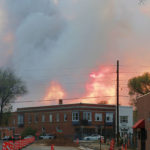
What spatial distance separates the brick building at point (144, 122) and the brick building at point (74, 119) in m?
40.9

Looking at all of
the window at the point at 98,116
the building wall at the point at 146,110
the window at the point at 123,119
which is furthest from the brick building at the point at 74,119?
the building wall at the point at 146,110

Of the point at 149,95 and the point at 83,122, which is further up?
the point at 149,95

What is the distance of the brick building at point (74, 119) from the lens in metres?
74.2

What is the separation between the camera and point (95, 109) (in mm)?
76375

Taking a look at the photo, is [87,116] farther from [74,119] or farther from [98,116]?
[74,119]

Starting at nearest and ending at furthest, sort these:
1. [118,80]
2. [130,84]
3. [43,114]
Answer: [118,80]
[43,114]
[130,84]

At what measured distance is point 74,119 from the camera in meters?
74.4

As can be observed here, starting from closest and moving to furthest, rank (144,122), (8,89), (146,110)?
(146,110), (144,122), (8,89)

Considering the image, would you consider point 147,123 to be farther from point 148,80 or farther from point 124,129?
point 148,80

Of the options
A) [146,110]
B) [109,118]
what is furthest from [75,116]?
[146,110]

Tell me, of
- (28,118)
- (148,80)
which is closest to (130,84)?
(148,80)

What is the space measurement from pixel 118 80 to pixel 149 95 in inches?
729

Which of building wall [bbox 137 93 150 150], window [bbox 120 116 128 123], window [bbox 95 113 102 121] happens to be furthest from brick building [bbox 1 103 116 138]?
building wall [bbox 137 93 150 150]

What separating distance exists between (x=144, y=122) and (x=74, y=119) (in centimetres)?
4618
